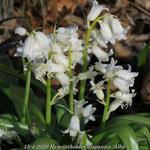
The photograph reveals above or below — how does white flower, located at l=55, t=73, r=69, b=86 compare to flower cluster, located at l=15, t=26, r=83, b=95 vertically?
below

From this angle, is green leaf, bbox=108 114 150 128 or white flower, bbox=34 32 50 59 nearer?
white flower, bbox=34 32 50 59

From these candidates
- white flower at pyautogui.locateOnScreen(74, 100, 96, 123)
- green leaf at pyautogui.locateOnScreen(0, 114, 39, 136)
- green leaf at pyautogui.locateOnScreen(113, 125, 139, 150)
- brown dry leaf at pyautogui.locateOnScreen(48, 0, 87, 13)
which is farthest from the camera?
brown dry leaf at pyautogui.locateOnScreen(48, 0, 87, 13)

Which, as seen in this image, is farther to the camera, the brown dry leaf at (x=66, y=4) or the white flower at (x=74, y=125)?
the brown dry leaf at (x=66, y=4)

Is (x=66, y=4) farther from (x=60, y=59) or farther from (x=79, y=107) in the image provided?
(x=60, y=59)

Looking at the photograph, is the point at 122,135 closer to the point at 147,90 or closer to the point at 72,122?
the point at 72,122

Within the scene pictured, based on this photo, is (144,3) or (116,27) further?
(144,3)

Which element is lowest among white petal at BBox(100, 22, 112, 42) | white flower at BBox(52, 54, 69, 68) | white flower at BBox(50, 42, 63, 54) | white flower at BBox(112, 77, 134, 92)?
white flower at BBox(112, 77, 134, 92)

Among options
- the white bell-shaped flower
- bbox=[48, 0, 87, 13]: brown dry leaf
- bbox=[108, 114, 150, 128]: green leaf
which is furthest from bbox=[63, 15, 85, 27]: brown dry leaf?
the white bell-shaped flower

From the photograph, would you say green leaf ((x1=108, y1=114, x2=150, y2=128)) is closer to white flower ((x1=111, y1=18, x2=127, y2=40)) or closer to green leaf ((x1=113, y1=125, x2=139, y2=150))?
green leaf ((x1=113, y1=125, x2=139, y2=150))

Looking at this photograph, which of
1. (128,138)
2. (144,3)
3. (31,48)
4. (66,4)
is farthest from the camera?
(66,4)

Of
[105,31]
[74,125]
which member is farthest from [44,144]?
[105,31]

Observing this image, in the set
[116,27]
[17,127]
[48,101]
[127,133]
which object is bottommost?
[17,127]

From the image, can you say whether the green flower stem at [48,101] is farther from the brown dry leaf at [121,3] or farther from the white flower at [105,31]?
the brown dry leaf at [121,3]

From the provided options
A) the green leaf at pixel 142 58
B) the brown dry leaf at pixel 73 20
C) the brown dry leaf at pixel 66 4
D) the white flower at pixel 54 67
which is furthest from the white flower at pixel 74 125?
the brown dry leaf at pixel 66 4
